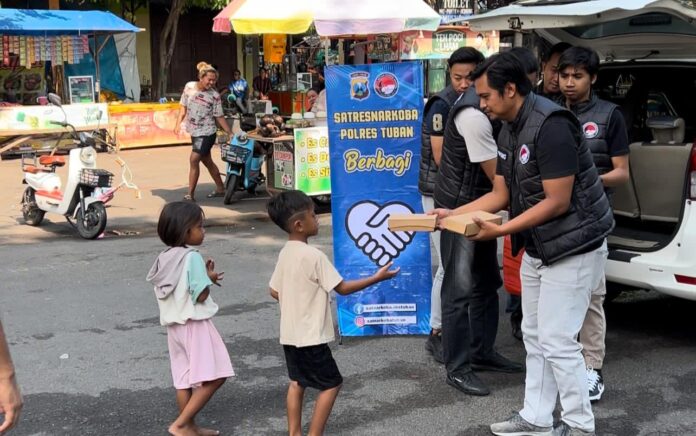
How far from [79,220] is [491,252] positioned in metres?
5.60

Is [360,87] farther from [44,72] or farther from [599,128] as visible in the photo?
[44,72]

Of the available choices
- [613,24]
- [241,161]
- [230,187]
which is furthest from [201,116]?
[613,24]

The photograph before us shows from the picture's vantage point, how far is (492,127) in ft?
15.0

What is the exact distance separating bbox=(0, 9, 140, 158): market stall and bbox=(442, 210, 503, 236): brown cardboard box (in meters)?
11.5

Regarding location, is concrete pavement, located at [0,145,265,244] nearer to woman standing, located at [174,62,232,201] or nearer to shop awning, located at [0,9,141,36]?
woman standing, located at [174,62,232,201]

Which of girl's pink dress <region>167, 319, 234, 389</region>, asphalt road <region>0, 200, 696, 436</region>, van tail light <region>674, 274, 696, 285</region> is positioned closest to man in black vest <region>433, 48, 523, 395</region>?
asphalt road <region>0, 200, 696, 436</region>

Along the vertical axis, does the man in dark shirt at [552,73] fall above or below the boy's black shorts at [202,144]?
above

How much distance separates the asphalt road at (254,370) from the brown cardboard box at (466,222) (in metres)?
1.07

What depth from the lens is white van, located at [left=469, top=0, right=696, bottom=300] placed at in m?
4.91

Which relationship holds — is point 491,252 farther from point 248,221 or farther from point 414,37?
point 414,37

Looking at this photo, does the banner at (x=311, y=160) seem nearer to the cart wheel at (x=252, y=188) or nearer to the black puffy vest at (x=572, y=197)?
the cart wheel at (x=252, y=188)

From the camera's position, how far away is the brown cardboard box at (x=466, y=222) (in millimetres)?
3779

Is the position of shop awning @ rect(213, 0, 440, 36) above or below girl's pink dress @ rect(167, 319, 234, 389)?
above

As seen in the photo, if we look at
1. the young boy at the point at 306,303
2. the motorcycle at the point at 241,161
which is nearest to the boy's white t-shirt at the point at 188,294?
the young boy at the point at 306,303
